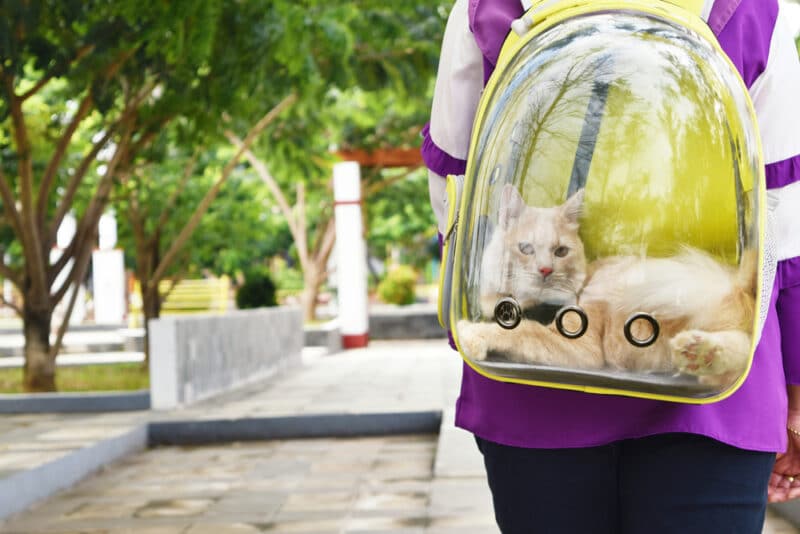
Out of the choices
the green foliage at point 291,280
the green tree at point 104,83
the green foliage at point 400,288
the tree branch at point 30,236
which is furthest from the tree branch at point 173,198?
the green foliage at point 291,280

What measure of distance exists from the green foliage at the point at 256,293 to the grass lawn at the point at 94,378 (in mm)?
2811

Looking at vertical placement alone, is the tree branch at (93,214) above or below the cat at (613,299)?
above

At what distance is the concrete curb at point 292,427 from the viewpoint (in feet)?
28.0

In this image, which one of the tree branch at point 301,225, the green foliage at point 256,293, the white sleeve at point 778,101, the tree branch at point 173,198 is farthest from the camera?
the tree branch at point 301,225

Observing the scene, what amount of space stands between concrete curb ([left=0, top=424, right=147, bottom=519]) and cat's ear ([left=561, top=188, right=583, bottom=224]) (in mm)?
4920

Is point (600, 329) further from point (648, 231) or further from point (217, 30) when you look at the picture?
point (217, 30)

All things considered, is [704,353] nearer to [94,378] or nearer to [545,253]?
[545,253]

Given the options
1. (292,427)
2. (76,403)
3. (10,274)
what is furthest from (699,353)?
(10,274)

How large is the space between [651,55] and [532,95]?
0.48ft

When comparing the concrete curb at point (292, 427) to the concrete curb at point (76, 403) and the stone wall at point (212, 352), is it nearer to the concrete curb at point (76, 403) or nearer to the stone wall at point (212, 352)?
the stone wall at point (212, 352)

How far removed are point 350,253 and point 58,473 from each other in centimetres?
1457

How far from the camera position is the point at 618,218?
1.31 m

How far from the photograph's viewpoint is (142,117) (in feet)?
34.4

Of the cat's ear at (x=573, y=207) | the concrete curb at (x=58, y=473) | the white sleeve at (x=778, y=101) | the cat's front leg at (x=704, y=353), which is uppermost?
the white sleeve at (x=778, y=101)
